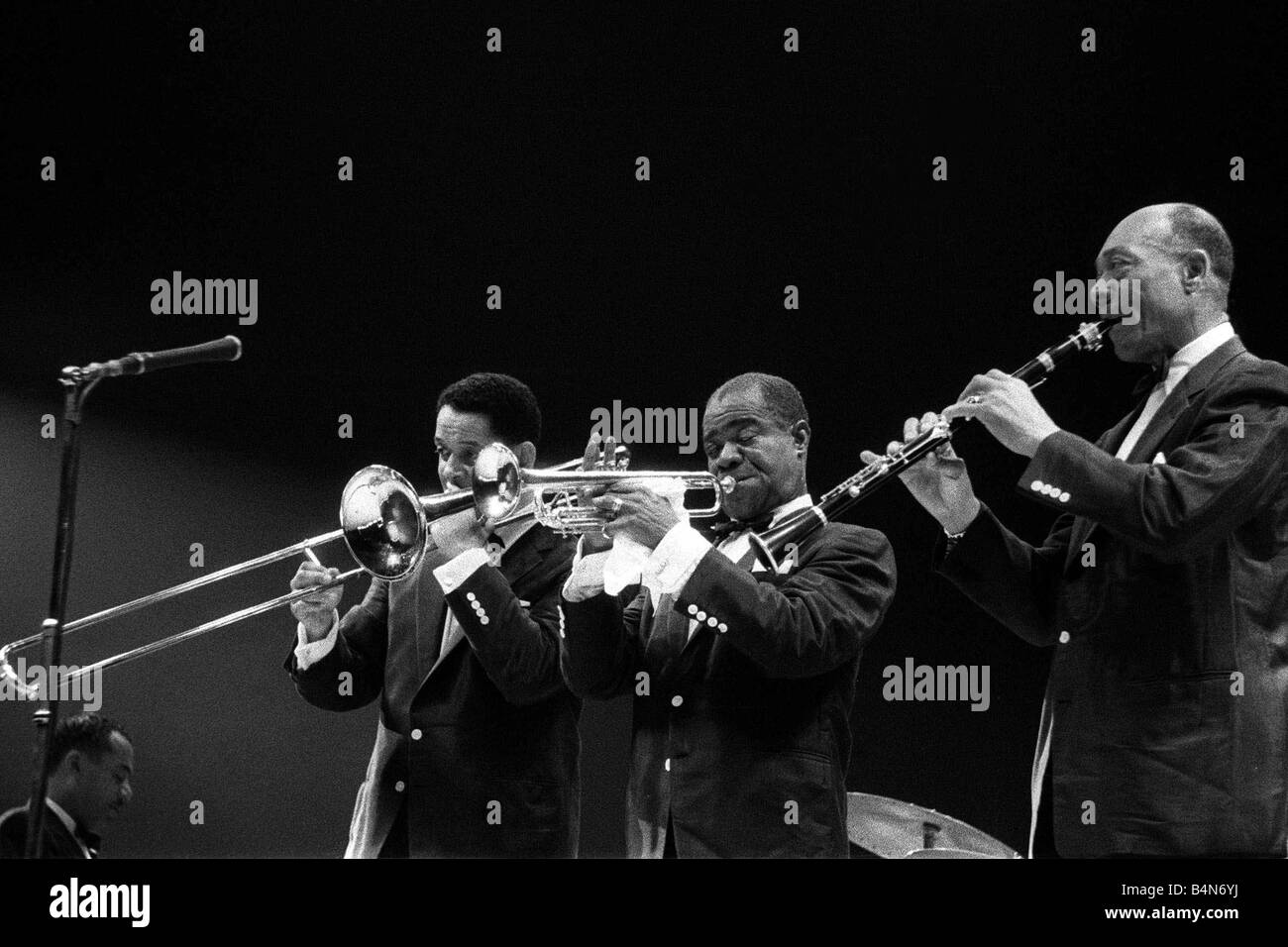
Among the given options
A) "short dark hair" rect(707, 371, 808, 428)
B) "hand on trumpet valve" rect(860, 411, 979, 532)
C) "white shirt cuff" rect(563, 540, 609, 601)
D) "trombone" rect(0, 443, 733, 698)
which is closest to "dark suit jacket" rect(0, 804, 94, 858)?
"trombone" rect(0, 443, 733, 698)

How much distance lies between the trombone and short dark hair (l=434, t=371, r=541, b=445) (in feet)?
0.72

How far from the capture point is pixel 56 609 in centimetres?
321

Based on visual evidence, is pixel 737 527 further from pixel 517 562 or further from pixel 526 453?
pixel 526 453

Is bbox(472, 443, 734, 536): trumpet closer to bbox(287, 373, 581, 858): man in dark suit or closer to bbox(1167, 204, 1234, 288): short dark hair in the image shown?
bbox(287, 373, 581, 858): man in dark suit

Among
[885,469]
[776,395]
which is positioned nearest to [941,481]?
[885,469]

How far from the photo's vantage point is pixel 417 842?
3.87 meters

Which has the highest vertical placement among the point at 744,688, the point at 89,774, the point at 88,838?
the point at 744,688

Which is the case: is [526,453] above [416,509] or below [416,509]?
above

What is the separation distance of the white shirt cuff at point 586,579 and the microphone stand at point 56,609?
3.59 ft

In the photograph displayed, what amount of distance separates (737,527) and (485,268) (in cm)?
140

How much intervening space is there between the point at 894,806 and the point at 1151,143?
6.49ft
